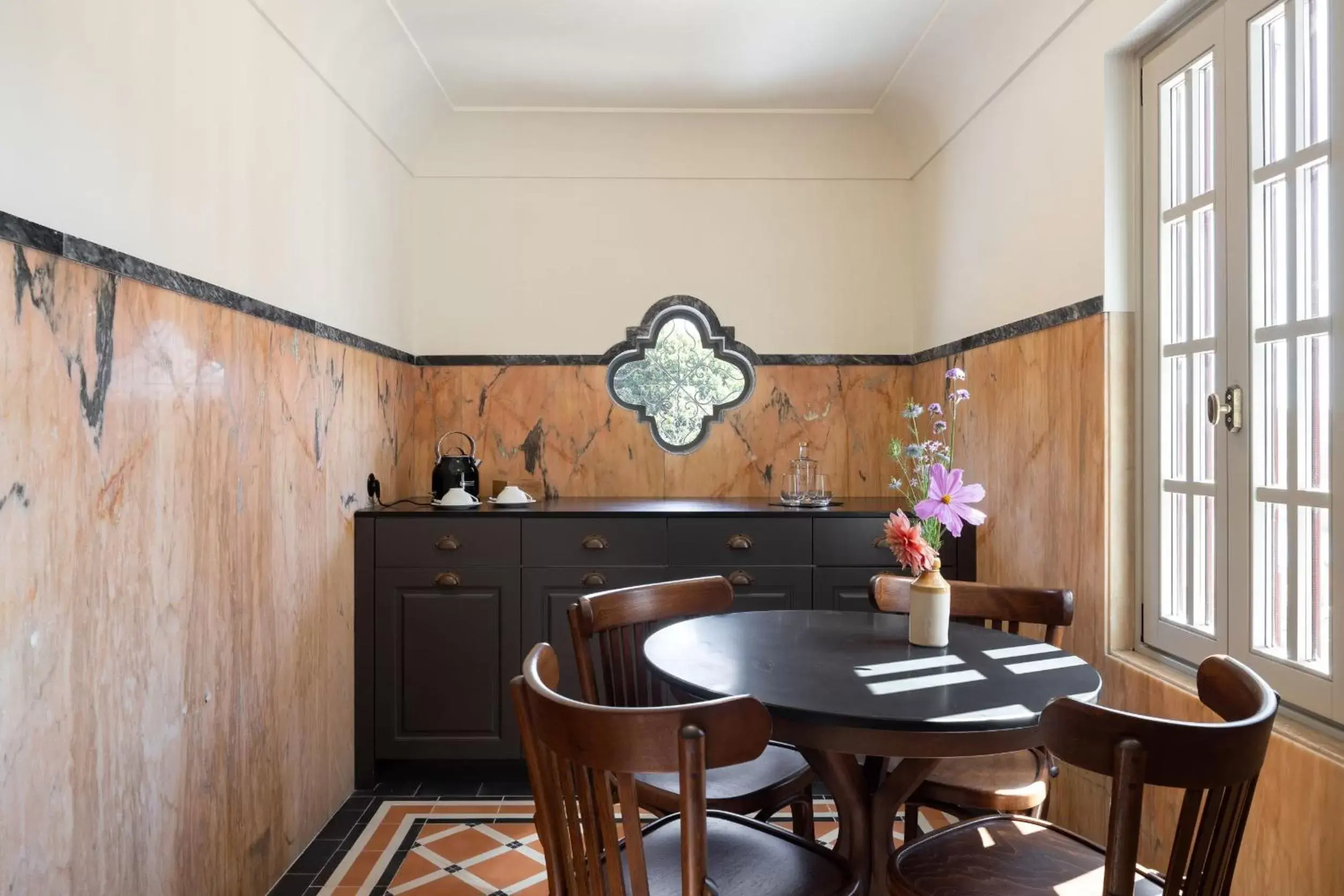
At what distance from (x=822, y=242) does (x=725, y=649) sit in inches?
108

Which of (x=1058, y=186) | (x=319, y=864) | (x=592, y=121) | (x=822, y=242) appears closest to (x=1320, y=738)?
(x=1058, y=186)

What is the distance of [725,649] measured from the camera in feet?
6.56

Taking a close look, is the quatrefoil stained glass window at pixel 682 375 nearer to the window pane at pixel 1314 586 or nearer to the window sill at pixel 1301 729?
the window sill at pixel 1301 729

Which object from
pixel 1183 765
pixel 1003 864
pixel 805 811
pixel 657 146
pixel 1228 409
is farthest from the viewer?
pixel 657 146

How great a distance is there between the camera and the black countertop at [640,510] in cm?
342

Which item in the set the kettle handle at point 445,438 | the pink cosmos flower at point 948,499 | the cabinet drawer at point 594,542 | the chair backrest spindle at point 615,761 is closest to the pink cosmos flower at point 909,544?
the pink cosmos flower at point 948,499

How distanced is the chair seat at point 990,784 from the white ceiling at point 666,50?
2.48m

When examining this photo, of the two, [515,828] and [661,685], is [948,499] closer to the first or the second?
[661,685]

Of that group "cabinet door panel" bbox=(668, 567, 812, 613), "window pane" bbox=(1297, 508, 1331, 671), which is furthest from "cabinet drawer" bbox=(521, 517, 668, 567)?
"window pane" bbox=(1297, 508, 1331, 671)

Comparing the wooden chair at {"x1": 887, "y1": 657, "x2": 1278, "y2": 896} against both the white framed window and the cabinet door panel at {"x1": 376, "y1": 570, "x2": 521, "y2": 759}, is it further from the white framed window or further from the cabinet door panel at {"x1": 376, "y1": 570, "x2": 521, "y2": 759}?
the cabinet door panel at {"x1": 376, "y1": 570, "x2": 521, "y2": 759}

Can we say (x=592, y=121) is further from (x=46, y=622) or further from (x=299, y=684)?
(x=46, y=622)

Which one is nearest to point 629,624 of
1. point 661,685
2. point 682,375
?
point 661,685

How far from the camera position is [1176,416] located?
240 centimetres

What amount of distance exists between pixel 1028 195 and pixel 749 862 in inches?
93.0
